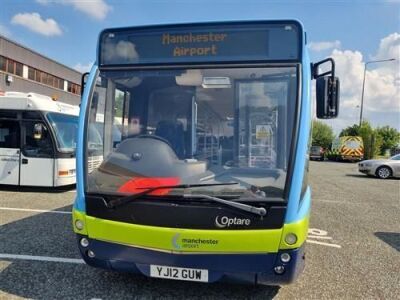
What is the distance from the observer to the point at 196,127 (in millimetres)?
3789

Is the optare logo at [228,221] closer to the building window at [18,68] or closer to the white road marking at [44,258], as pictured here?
the white road marking at [44,258]

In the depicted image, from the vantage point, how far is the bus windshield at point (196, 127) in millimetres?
3498

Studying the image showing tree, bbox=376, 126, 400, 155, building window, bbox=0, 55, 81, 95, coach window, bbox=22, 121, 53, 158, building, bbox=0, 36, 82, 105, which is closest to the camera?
coach window, bbox=22, 121, 53, 158

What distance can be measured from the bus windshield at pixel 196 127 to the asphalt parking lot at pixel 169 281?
1.19 metres

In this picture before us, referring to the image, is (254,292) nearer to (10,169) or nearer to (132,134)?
(132,134)

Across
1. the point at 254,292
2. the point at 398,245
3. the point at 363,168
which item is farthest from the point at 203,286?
the point at 363,168

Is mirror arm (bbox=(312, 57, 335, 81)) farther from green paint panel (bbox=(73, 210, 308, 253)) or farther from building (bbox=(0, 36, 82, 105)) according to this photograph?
building (bbox=(0, 36, 82, 105))

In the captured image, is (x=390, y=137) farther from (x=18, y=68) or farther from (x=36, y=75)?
(x=18, y=68)

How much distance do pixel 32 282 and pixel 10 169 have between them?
271 inches

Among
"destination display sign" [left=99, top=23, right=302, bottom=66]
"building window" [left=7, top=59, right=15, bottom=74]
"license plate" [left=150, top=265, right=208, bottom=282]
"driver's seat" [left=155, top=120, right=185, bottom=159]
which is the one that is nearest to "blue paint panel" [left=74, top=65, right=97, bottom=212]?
"destination display sign" [left=99, top=23, right=302, bottom=66]

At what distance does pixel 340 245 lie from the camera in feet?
19.1

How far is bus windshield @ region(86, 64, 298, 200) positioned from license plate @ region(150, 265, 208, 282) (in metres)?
0.76

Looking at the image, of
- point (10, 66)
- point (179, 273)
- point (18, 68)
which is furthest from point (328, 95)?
point (18, 68)

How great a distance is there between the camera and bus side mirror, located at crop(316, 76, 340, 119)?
380 cm
